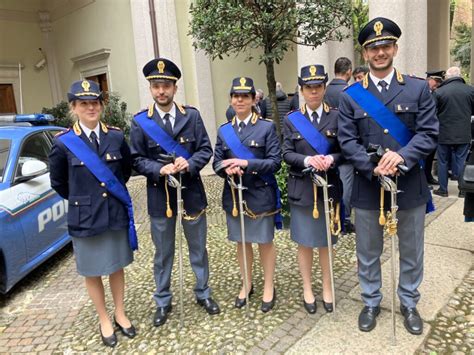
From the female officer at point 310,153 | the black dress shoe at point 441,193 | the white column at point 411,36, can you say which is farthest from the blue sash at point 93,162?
the white column at point 411,36

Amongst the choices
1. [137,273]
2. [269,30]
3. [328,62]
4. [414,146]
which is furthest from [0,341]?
[328,62]

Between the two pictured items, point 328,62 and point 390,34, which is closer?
point 390,34

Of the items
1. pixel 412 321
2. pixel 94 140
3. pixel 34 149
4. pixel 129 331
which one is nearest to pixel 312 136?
pixel 412 321

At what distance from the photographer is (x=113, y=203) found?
3062 millimetres

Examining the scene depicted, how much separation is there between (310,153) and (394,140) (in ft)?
2.07

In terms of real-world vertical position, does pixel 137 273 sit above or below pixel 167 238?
below

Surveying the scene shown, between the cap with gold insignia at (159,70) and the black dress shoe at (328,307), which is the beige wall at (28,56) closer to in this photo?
the cap with gold insignia at (159,70)

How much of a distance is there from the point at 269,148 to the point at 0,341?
9.05 ft

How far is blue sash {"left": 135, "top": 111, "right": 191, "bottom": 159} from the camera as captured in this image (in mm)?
3209

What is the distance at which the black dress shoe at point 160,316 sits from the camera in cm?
334

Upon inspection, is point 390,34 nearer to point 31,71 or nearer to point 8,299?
point 8,299

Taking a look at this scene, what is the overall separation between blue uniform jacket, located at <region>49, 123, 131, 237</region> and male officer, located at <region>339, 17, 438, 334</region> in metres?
1.70

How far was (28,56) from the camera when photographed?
14.8 m

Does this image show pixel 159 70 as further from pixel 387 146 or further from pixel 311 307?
pixel 311 307
